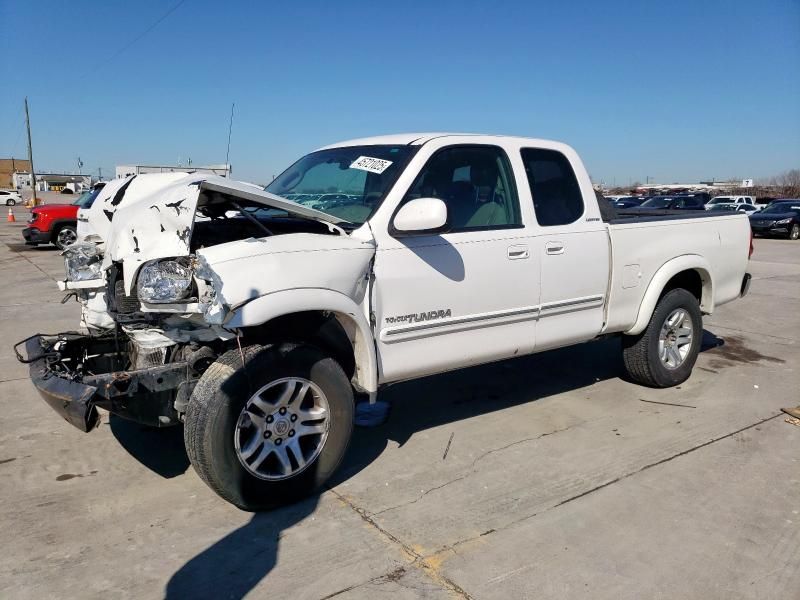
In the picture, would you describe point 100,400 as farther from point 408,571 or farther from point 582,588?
point 582,588

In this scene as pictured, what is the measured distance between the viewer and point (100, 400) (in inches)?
124

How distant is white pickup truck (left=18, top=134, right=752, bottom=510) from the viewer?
10.7 feet

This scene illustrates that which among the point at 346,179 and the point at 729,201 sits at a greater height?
the point at 346,179

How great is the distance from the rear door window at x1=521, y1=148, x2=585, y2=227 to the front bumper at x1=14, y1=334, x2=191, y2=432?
261cm

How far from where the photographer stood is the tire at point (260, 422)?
3234mm

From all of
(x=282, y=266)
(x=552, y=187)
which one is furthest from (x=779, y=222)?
(x=282, y=266)

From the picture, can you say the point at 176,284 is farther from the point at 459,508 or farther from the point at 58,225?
the point at 58,225

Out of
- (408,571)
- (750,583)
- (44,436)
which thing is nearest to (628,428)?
(750,583)

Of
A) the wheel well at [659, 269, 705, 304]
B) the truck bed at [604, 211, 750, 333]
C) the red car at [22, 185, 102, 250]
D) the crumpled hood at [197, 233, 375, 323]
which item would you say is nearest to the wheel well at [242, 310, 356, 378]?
the crumpled hood at [197, 233, 375, 323]

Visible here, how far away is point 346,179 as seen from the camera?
4.37 meters

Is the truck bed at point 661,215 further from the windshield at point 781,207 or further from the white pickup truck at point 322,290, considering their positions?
the windshield at point 781,207

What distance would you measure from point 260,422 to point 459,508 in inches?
46.4

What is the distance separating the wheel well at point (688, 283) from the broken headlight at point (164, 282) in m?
4.08

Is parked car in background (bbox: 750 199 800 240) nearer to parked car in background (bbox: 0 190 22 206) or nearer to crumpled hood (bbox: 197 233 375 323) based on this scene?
crumpled hood (bbox: 197 233 375 323)
